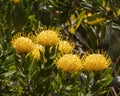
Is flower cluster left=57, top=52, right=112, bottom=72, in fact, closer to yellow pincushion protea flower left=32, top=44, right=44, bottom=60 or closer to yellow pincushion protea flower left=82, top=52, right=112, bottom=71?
yellow pincushion protea flower left=82, top=52, right=112, bottom=71

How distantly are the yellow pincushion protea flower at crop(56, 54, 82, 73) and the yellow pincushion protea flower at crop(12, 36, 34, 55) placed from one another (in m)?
0.17

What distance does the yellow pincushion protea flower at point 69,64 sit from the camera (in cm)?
204

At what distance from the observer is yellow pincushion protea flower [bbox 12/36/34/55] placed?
2.15m

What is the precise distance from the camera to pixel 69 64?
2.04 meters

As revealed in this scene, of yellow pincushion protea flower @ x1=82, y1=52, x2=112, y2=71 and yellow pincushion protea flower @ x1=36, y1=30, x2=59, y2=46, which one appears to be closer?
yellow pincushion protea flower @ x1=82, y1=52, x2=112, y2=71

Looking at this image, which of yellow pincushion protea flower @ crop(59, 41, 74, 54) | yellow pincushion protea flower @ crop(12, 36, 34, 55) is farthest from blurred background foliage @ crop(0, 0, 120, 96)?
yellow pincushion protea flower @ crop(12, 36, 34, 55)

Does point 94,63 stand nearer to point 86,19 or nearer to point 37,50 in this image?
point 37,50

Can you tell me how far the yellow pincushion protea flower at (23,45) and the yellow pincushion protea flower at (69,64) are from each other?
0.17 meters

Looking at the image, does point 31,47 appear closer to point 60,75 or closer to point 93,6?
point 60,75

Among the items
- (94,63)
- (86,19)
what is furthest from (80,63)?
(86,19)

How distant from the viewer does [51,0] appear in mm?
3088

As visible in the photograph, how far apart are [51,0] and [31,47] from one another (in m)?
0.98

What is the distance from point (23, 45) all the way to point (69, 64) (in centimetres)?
26

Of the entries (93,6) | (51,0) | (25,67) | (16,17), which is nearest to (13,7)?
(16,17)
